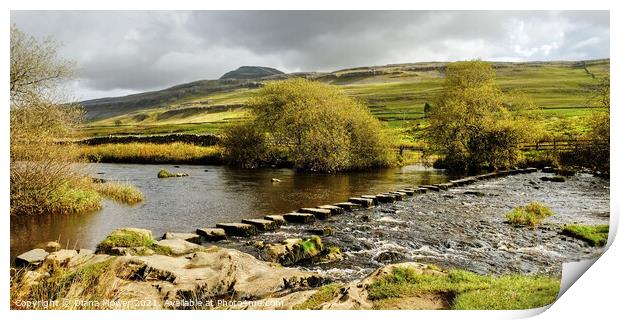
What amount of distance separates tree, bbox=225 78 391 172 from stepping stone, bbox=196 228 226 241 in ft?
54.9

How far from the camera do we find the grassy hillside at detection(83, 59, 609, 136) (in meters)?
24.4

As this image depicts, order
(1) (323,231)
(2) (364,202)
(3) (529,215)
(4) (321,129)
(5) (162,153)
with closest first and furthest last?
(1) (323,231)
(3) (529,215)
(2) (364,202)
(4) (321,129)
(5) (162,153)

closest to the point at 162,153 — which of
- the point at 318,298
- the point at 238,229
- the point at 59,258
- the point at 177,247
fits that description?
the point at 238,229

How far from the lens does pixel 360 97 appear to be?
31391mm

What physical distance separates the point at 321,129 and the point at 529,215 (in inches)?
625

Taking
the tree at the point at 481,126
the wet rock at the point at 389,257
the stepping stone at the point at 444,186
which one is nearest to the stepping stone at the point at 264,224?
the wet rock at the point at 389,257

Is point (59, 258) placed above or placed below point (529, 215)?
above

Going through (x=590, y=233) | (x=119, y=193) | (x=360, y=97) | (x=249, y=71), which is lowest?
(x=590, y=233)

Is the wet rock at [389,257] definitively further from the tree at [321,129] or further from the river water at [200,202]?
the tree at [321,129]

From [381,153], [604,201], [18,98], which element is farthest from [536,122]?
[18,98]

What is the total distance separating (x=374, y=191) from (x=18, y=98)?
12.2 metres

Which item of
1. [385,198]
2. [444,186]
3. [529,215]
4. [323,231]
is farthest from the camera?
[444,186]

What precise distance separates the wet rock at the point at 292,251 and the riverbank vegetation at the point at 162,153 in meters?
23.8

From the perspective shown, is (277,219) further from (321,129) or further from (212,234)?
(321,129)
